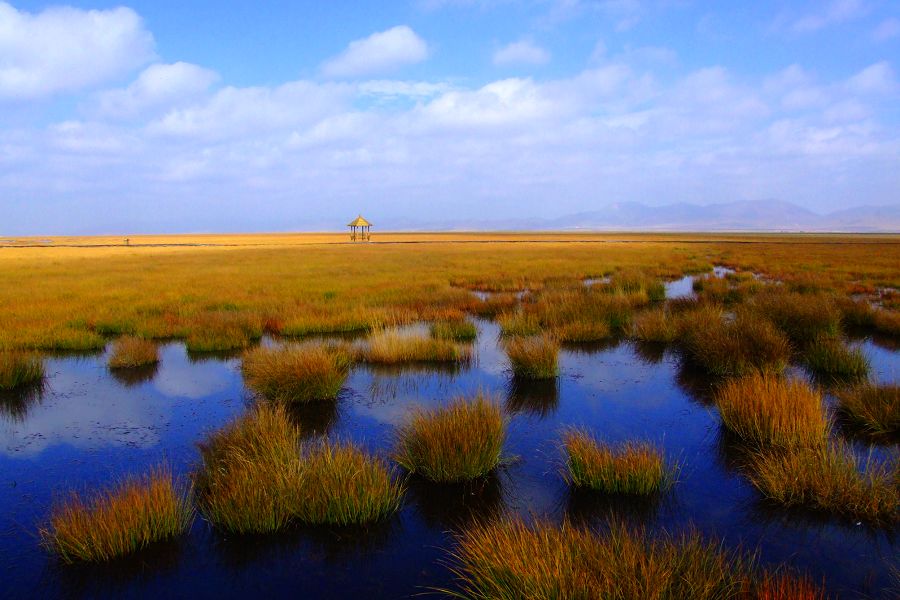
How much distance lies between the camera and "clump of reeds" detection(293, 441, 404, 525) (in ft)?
17.3

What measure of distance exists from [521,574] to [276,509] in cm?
258

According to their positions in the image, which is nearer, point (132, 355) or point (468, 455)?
point (468, 455)

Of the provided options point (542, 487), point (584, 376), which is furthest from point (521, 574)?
point (584, 376)

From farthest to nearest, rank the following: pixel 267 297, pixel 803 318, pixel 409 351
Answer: pixel 267 297 < pixel 803 318 < pixel 409 351

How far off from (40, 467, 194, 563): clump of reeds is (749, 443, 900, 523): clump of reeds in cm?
587

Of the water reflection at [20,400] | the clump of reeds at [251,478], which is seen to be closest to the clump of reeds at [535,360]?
the clump of reeds at [251,478]

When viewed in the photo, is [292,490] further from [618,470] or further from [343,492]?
[618,470]

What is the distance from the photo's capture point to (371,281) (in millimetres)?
25266

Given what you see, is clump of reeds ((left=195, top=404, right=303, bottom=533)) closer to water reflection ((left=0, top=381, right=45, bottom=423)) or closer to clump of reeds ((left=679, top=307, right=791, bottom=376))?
water reflection ((left=0, top=381, right=45, bottom=423))

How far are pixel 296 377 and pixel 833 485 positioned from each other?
7.39 metres

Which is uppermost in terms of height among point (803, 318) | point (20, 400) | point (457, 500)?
point (803, 318)

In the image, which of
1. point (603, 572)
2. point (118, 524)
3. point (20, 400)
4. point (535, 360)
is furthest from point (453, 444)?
point (20, 400)

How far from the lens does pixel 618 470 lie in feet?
19.2

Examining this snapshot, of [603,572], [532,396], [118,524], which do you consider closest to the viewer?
[603,572]
